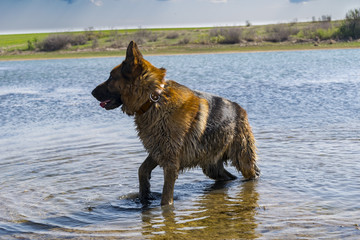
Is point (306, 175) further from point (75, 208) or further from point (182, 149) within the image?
point (75, 208)

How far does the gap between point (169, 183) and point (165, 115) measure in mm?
810

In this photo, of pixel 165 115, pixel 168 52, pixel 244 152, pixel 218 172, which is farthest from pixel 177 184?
pixel 168 52

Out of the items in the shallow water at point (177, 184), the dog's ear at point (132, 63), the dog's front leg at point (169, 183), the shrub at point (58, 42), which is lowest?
the shallow water at point (177, 184)

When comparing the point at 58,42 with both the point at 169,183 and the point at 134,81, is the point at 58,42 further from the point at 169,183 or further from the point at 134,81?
the point at 169,183

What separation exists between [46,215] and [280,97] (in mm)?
11011

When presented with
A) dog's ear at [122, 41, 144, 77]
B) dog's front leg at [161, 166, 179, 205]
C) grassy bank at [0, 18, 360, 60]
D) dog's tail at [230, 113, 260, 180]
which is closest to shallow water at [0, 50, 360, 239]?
dog's front leg at [161, 166, 179, 205]

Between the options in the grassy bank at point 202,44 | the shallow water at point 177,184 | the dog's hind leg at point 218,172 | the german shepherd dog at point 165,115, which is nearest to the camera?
the shallow water at point 177,184

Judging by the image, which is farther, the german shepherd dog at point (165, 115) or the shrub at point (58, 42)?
the shrub at point (58, 42)

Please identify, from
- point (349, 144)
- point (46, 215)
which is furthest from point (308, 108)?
point (46, 215)

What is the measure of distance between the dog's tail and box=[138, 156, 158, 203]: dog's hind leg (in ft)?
3.65

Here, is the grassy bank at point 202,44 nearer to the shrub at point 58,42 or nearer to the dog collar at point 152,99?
the shrub at point 58,42

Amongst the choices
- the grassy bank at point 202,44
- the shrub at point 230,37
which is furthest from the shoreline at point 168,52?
the shrub at point 230,37

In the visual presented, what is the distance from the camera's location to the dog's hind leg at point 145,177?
6047mm

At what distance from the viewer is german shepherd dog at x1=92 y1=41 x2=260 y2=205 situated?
18.1 ft
